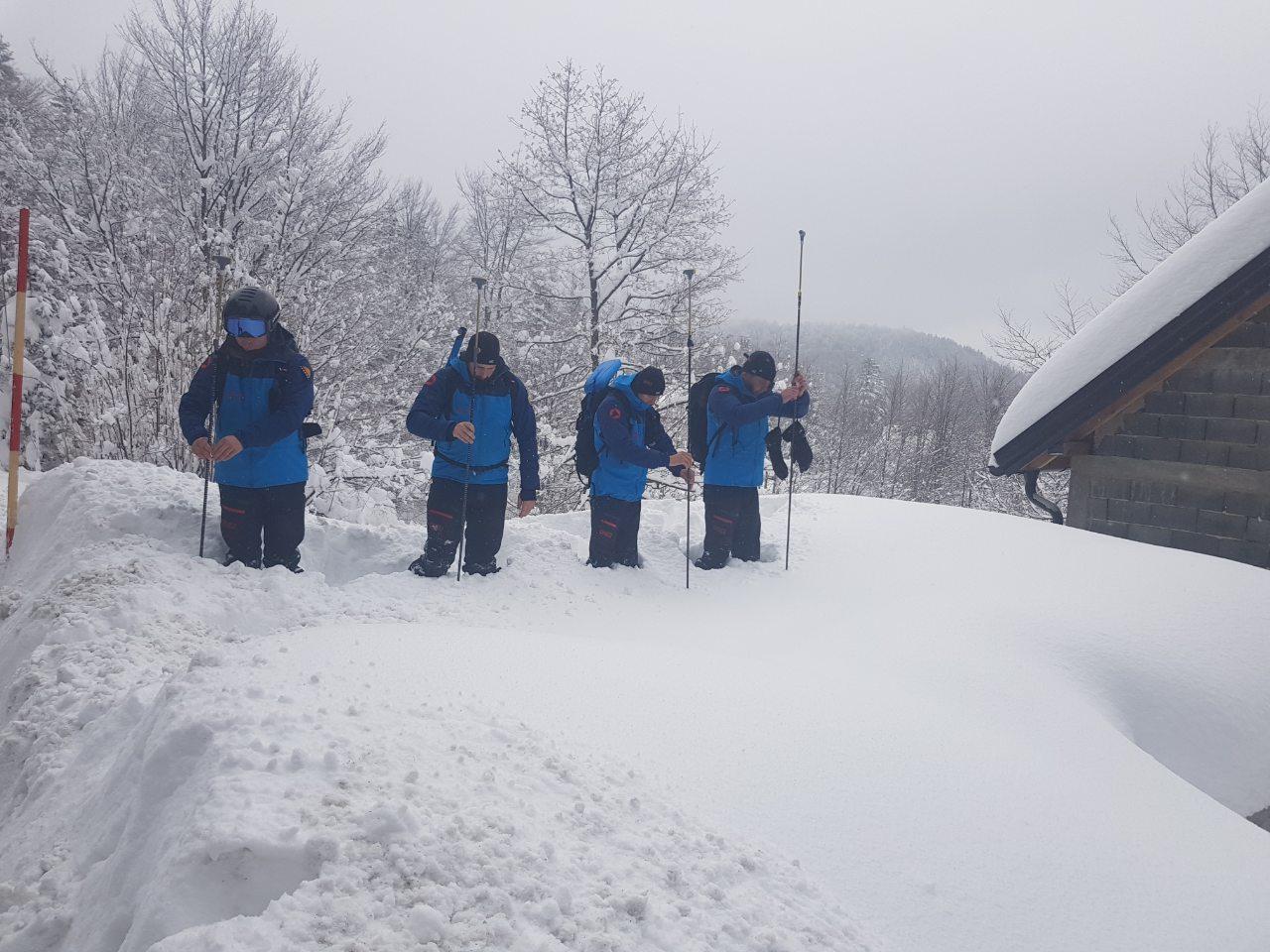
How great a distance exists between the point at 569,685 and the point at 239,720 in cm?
122

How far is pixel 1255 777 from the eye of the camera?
402 centimetres

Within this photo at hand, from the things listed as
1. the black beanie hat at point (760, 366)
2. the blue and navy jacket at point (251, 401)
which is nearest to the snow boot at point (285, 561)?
the blue and navy jacket at point (251, 401)

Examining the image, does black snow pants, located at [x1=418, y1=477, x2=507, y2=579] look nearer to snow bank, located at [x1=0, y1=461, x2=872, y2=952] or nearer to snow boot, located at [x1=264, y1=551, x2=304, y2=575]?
snow boot, located at [x1=264, y1=551, x2=304, y2=575]

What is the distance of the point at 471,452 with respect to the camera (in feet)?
18.0

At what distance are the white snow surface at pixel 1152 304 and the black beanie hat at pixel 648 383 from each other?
13.5 ft

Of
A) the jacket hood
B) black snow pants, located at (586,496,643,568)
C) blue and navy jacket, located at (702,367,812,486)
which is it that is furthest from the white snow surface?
black snow pants, located at (586,496,643,568)

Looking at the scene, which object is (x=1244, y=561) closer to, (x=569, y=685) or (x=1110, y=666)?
(x=1110, y=666)

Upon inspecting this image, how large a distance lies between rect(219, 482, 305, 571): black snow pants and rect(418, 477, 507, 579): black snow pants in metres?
0.90

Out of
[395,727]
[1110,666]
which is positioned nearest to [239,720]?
[395,727]

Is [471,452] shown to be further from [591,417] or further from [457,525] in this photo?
[591,417]

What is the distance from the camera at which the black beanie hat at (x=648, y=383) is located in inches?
236

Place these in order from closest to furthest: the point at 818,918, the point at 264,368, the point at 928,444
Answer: the point at 818,918, the point at 264,368, the point at 928,444

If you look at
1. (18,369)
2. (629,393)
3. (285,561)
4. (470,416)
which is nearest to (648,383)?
(629,393)

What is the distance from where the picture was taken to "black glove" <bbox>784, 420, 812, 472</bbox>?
21.8 ft
